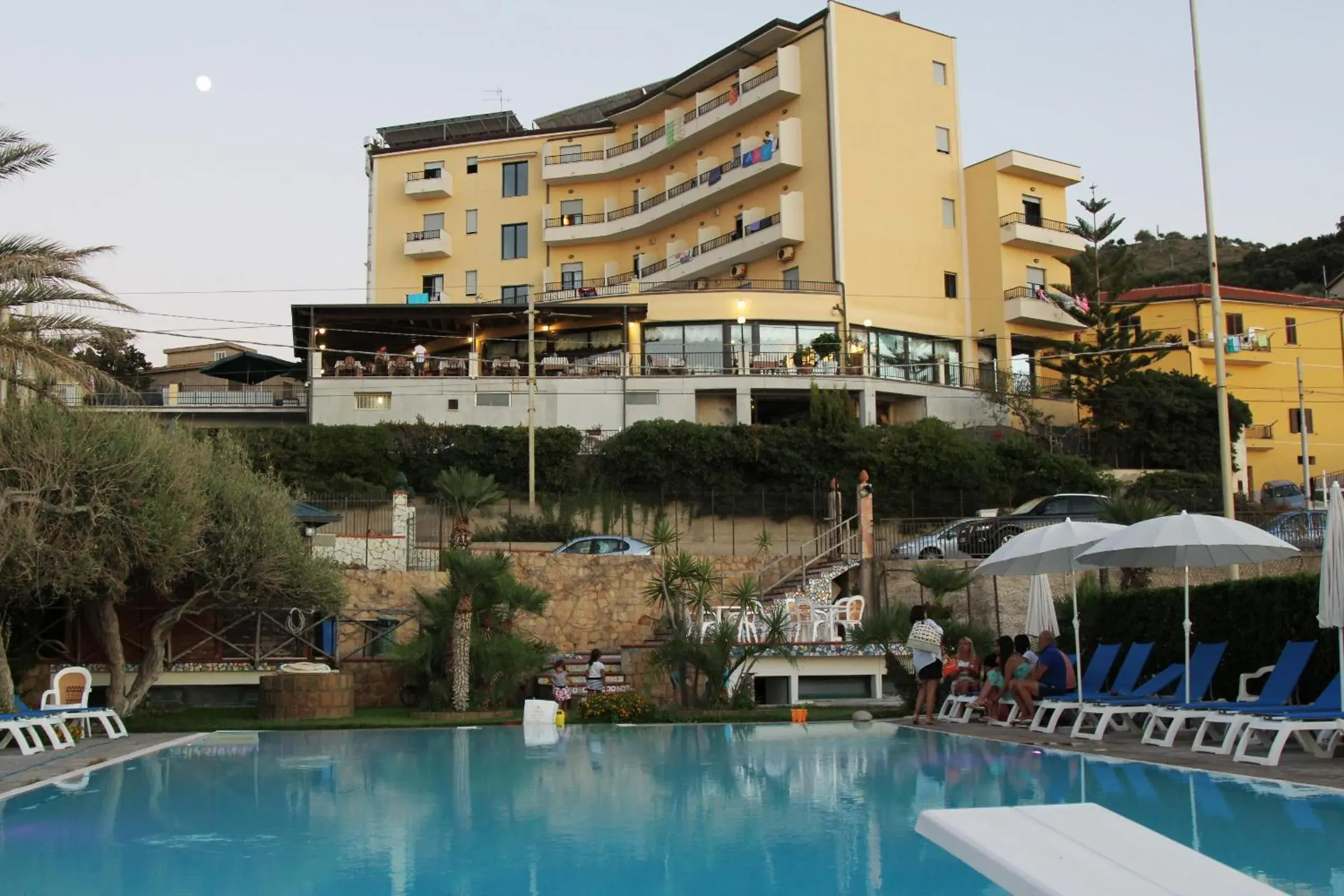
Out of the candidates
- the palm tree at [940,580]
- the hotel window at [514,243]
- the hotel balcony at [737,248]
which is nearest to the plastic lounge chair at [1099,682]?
Answer: the palm tree at [940,580]

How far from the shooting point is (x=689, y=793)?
9.95m

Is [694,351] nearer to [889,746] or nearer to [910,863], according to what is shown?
[889,746]

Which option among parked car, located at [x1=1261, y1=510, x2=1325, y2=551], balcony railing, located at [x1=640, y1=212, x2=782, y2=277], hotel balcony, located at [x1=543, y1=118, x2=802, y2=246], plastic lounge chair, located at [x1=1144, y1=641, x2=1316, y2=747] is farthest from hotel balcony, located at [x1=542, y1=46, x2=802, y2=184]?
plastic lounge chair, located at [x1=1144, y1=641, x2=1316, y2=747]

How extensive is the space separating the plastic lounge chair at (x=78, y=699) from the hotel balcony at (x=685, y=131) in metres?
39.2

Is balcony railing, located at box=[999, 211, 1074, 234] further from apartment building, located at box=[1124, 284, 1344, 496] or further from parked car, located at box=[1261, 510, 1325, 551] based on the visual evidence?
parked car, located at box=[1261, 510, 1325, 551]

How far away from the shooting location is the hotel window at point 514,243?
5941cm

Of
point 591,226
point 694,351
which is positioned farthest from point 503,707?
point 591,226

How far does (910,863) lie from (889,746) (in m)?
7.11

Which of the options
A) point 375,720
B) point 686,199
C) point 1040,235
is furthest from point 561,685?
point 1040,235

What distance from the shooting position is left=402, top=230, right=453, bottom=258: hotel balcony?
194ft

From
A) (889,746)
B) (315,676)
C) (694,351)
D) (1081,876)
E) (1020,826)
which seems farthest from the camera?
(694,351)

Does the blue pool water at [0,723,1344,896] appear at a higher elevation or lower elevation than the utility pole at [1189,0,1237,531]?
lower

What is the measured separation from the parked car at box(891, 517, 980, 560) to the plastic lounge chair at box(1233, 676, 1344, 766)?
16.1 meters

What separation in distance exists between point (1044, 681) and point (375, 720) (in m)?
9.55
